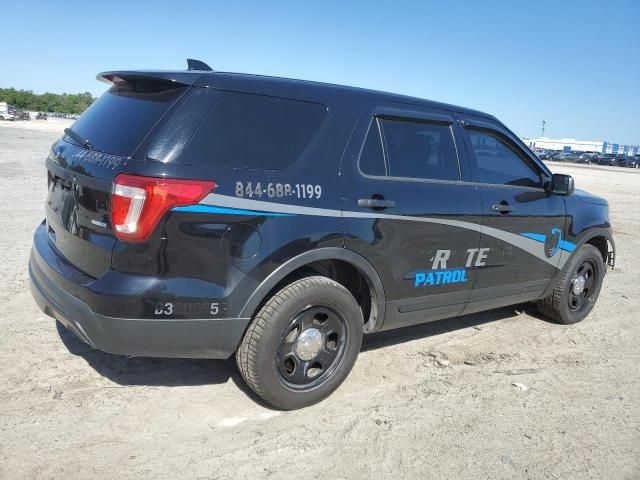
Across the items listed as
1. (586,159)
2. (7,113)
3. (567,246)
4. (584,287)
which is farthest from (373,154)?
(7,113)

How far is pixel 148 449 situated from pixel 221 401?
62 centimetres

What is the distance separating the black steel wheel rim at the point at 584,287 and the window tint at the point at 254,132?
3448 mm

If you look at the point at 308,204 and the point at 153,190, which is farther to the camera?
the point at 308,204

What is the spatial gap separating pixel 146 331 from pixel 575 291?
169 inches

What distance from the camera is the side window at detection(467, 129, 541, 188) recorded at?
4.29 meters

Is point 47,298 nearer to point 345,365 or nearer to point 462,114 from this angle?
point 345,365

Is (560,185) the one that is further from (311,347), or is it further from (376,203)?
(311,347)

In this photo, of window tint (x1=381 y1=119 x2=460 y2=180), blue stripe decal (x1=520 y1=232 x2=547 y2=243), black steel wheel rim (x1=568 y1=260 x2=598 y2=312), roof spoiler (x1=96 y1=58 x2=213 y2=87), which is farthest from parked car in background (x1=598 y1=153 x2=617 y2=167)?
roof spoiler (x1=96 y1=58 x2=213 y2=87)

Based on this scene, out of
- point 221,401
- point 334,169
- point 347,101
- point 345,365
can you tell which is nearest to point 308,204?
point 334,169

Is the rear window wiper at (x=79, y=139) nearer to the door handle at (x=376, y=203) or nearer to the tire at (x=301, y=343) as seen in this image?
the tire at (x=301, y=343)

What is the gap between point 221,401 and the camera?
3422mm

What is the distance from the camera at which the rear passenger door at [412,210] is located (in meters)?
3.44

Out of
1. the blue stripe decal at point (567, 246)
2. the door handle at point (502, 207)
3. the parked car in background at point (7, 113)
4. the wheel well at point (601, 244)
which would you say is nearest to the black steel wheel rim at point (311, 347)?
the door handle at point (502, 207)

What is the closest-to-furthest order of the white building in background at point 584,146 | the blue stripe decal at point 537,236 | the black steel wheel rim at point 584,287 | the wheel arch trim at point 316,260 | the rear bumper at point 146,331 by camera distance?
the rear bumper at point 146,331, the wheel arch trim at point 316,260, the blue stripe decal at point 537,236, the black steel wheel rim at point 584,287, the white building in background at point 584,146
